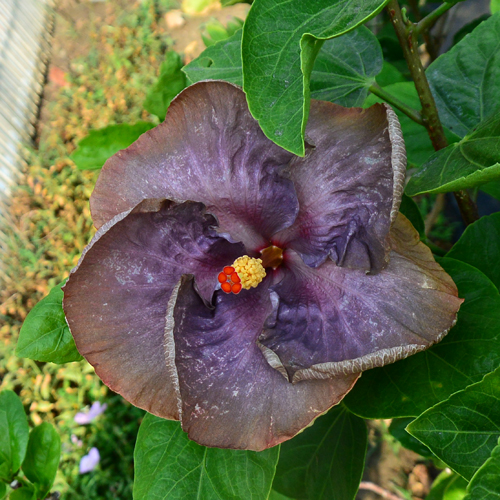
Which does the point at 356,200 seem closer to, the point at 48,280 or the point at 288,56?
the point at 288,56

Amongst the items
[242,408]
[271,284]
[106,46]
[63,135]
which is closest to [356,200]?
[271,284]

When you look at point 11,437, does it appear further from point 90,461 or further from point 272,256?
point 90,461

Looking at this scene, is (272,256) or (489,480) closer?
(489,480)

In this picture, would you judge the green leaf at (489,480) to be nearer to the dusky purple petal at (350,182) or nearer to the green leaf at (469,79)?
the dusky purple petal at (350,182)

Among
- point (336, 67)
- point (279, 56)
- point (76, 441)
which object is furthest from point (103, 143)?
point (76, 441)

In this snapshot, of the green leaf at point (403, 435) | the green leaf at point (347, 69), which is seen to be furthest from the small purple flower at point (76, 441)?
the green leaf at point (347, 69)

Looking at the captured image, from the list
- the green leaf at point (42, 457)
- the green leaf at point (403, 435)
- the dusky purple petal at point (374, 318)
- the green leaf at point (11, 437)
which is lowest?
the green leaf at point (403, 435)

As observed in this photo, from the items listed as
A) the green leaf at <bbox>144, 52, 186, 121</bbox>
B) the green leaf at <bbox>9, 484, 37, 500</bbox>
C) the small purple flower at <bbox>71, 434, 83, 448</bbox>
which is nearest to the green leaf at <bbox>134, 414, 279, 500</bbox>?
the green leaf at <bbox>9, 484, 37, 500</bbox>
